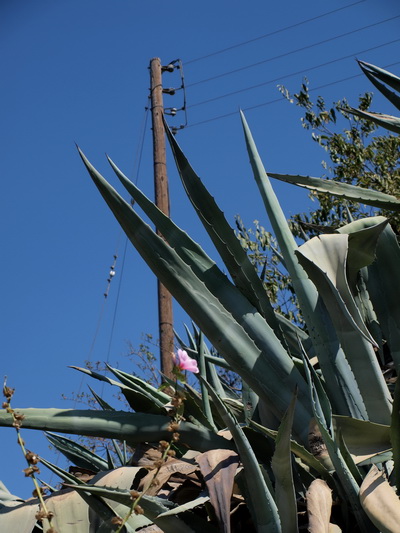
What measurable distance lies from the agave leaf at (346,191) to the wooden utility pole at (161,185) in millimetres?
7689

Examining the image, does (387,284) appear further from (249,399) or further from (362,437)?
(362,437)

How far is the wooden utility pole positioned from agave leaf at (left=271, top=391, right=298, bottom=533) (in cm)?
864

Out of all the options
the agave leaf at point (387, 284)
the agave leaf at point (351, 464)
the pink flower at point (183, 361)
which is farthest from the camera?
the agave leaf at point (387, 284)

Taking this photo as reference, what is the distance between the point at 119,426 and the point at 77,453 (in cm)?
62

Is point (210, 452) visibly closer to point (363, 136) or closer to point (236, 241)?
point (236, 241)

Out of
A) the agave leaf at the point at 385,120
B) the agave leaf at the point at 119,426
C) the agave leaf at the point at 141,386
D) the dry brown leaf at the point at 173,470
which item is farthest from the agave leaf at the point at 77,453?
the agave leaf at the point at 385,120

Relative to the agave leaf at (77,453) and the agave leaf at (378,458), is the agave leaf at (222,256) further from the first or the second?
the agave leaf at (77,453)

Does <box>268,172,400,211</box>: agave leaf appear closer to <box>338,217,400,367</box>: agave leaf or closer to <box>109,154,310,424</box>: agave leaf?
<box>338,217,400,367</box>: agave leaf

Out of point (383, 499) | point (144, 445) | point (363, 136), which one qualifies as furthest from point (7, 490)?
point (363, 136)

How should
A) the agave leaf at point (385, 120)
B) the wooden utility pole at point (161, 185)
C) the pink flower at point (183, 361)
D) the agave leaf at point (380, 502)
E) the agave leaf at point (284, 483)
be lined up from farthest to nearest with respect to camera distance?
the wooden utility pole at point (161, 185) < the agave leaf at point (385, 120) < the pink flower at point (183, 361) < the agave leaf at point (284, 483) < the agave leaf at point (380, 502)

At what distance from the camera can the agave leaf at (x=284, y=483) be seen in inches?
62.0

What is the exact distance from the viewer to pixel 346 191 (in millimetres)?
2707

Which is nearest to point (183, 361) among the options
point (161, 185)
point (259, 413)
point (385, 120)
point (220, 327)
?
point (220, 327)

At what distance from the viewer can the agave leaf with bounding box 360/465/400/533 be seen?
1470 mm
